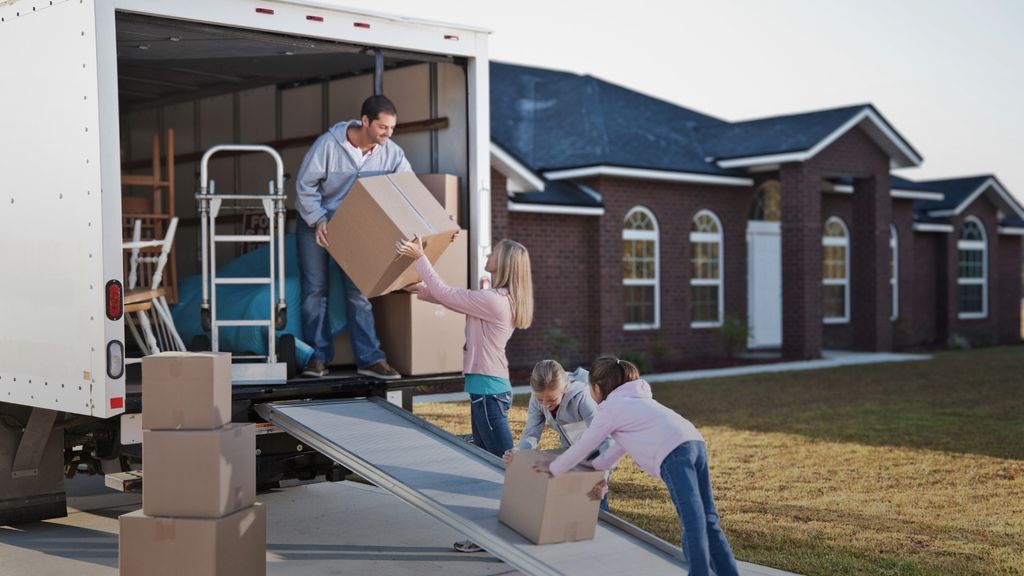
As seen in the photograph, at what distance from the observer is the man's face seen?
700 cm

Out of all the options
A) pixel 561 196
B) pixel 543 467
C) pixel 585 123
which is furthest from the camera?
pixel 585 123

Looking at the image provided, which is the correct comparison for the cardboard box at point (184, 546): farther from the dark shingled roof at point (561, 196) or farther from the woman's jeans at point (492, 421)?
the dark shingled roof at point (561, 196)

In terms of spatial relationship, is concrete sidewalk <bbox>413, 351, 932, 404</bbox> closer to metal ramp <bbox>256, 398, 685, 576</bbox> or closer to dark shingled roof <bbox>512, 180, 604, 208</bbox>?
dark shingled roof <bbox>512, 180, 604, 208</bbox>

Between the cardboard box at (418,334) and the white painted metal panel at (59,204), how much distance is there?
1896 mm

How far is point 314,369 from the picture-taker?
691 cm

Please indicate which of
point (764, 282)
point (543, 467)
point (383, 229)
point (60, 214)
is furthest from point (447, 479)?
point (764, 282)

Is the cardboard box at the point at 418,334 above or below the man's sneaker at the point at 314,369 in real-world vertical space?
above

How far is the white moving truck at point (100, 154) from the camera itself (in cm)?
579

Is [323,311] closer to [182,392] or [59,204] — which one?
[59,204]

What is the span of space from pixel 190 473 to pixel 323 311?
2.07 m

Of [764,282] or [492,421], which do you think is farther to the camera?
[764,282]

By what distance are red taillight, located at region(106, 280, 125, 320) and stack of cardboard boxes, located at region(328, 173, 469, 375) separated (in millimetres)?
1398

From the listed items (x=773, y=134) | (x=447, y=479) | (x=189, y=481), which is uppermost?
(x=773, y=134)

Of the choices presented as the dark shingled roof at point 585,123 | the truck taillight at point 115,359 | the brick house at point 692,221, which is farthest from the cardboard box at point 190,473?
the dark shingled roof at point 585,123
